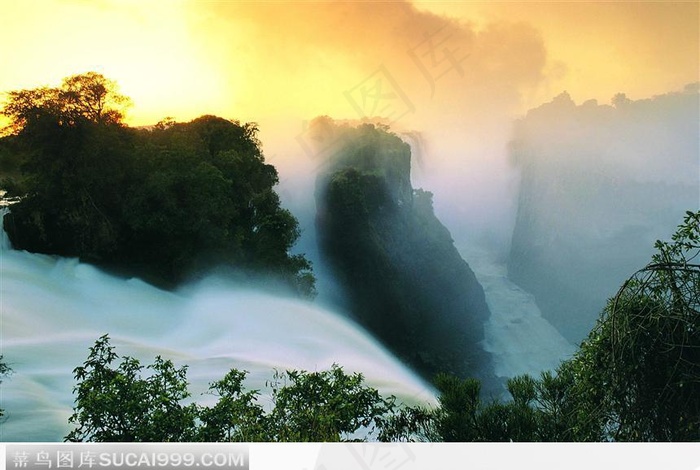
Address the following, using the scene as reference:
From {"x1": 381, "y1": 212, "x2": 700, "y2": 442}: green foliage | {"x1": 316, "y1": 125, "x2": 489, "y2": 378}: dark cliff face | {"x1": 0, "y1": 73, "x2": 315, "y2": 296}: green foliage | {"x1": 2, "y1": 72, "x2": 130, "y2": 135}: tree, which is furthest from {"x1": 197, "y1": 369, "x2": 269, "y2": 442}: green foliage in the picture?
{"x1": 316, "y1": 125, "x2": 489, "y2": 378}: dark cliff face

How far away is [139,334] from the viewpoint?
5.62 metres

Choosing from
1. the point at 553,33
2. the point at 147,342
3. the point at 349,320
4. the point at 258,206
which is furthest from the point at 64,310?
the point at 553,33

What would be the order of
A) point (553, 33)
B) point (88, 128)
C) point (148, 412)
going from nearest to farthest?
point (148, 412)
point (553, 33)
point (88, 128)

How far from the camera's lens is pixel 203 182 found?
23.6ft

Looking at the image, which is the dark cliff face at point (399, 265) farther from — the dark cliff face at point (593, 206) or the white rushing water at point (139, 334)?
the dark cliff face at point (593, 206)

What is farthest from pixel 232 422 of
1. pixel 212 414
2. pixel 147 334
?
pixel 147 334

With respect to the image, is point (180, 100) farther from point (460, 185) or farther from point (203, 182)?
point (460, 185)

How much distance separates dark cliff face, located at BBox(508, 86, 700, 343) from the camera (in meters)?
7.97

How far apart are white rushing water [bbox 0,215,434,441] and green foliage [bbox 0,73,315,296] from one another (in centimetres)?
32

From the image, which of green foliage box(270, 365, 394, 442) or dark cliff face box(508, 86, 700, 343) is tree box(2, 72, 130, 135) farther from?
dark cliff face box(508, 86, 700, 343)

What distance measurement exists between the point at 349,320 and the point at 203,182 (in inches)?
92.3

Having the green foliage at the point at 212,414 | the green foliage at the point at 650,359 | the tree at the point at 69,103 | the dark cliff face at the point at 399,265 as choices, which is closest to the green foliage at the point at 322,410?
the green foliage at the point at 212,414

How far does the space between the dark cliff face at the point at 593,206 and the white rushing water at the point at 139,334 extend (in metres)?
2.62

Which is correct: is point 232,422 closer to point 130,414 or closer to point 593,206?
point 130,414
